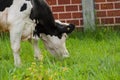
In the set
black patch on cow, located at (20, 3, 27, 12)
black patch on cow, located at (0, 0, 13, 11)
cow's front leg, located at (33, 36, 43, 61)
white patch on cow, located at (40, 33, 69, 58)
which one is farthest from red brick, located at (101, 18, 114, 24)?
black patch on cow, located at (0, 0, 13, 11)

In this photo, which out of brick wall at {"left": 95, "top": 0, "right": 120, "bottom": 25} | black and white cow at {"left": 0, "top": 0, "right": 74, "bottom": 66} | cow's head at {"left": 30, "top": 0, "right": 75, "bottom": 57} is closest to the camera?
black and white cow at {"left": 0, "top": 0, "right": 74, "bottom": 66}

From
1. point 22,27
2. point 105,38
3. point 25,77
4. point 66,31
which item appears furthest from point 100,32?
point 25,77

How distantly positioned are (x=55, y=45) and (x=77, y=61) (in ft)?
1.77

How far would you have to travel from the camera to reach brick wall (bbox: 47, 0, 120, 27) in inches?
366

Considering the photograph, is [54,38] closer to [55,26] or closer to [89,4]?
[55,26]

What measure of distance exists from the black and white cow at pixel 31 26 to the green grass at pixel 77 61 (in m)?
0.18

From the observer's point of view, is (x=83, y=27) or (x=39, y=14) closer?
(x=39, y=14)

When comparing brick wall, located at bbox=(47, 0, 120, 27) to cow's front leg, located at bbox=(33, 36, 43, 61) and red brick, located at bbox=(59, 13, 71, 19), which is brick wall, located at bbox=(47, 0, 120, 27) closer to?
red brick, located at bbox=(59, 13, 71, 19)

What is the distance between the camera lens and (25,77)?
514 centimetres

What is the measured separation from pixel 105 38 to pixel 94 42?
339mm

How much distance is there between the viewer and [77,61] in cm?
679

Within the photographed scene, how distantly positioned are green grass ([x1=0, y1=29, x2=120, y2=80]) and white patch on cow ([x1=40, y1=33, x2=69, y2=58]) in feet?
0.35

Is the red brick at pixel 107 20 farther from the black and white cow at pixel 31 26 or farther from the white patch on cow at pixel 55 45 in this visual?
the white patch on cow at pixel 55 45

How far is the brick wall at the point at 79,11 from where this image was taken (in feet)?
30.5
